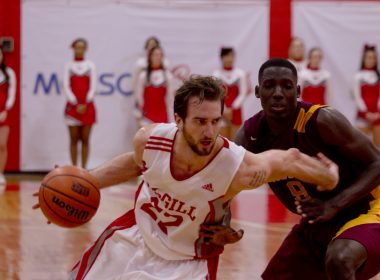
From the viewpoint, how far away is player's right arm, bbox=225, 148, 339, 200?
406 centimetres

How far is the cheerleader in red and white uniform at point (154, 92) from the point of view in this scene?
12391mm

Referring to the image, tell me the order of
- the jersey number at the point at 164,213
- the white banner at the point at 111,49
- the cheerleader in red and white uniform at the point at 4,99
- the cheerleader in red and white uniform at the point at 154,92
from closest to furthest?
the jersey number at the point at 164,213 < the cheerleader in red and white uniform at the point at 4,99 < the cheerleader in red and white uniform at the point at 154,92 < the white banner at the point at 111,49

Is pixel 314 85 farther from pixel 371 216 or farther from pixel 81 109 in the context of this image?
pixel 371 216

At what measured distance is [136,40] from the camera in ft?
44.0

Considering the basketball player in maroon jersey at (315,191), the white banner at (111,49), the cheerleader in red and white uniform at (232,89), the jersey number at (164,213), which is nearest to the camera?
the jersey number at (164,213)

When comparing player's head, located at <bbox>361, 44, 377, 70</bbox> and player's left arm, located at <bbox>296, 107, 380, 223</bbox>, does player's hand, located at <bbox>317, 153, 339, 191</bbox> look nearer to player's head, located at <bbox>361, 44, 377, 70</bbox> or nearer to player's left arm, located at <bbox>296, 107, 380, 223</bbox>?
player's left arm, located at <bbox>296, 107, 380, 223</bbox>

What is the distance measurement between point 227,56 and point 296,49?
1037mm

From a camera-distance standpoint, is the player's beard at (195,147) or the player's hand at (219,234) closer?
the player's beard at (195,147)

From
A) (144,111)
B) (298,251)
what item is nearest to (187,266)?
(298,251)

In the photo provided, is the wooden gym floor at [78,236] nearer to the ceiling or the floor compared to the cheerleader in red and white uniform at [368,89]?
nearer to the floor

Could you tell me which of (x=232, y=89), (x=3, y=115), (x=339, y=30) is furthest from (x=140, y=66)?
(x=339, y=30)

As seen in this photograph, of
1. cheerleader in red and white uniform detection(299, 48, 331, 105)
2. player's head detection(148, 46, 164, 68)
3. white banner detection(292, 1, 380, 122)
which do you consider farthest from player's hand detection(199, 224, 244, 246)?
white banner detection(292, 1, 380, 122)

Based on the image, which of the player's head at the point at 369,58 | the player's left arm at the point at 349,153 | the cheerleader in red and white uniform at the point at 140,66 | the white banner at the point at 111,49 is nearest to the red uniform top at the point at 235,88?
the white banner at the point at 111,49

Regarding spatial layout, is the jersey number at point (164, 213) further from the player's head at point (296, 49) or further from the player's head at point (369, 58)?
the player's head at point (369, 58)
